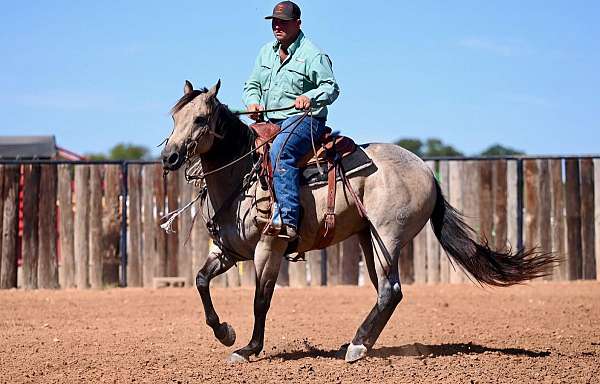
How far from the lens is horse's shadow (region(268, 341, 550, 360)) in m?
8.05

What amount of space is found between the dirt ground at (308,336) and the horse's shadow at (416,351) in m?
0.02

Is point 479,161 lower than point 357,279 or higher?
higher

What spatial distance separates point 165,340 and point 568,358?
3.96m

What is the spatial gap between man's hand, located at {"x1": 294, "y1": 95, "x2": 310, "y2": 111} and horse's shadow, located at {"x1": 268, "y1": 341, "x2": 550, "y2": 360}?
214 cm

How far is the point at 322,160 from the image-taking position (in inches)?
309

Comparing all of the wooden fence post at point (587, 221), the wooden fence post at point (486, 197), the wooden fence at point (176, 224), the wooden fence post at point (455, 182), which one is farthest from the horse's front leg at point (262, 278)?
the wooden fence post at point (587, 221)

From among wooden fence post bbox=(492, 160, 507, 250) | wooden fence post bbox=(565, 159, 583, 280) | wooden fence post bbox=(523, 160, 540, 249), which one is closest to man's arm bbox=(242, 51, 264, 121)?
wooden fence post bbox=(492, 160, 507, 250)

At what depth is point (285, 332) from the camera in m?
9.95

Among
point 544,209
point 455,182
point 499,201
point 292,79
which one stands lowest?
point 544,209

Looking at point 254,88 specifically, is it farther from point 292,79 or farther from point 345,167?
point 345,167

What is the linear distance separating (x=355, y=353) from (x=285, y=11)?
296 cm

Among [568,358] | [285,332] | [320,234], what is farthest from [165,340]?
[568,358]

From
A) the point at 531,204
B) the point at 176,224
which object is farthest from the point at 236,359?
the point at 531,204

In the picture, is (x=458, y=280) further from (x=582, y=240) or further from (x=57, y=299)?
(x=57, y=299)
